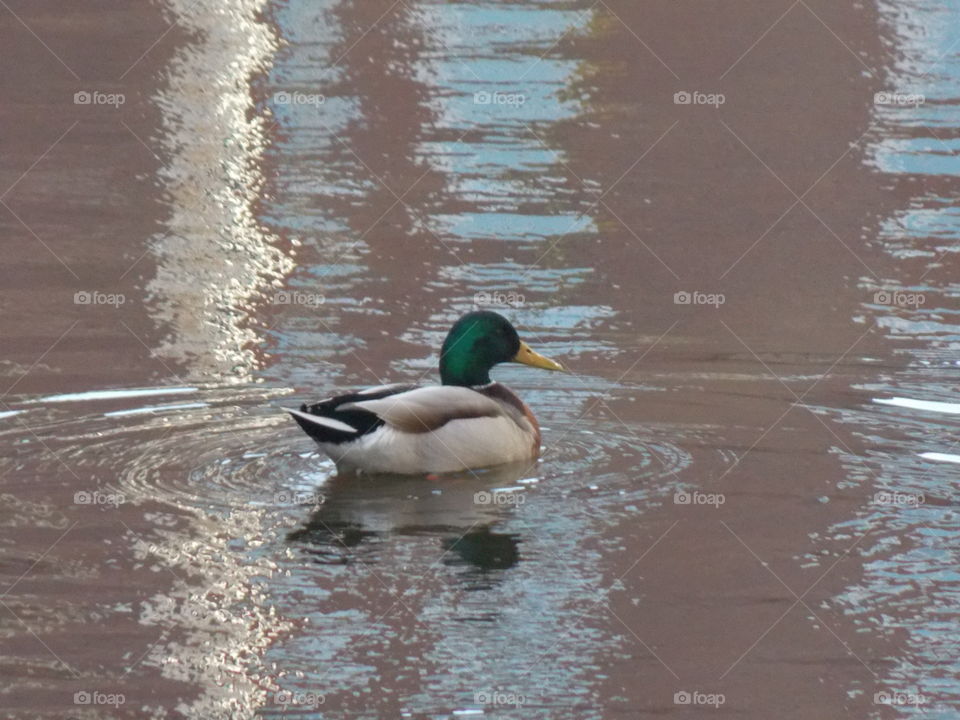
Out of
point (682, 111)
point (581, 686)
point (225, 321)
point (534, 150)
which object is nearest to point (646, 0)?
point (682, 111)

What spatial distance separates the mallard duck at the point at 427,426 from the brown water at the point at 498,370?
0.14m

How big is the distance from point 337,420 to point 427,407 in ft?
1.56

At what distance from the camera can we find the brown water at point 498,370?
667 cm

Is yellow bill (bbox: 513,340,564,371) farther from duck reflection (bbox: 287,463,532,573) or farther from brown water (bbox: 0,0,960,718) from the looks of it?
duck reflection (bbox: 287,463,532,573)

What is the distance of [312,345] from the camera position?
1066 cm

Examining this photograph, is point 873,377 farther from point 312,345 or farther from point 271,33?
point 271,33

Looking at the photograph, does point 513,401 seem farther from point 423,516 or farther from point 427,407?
point 423,516

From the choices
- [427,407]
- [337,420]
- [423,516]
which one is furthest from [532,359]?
[423,516]

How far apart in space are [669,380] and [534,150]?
5112mm

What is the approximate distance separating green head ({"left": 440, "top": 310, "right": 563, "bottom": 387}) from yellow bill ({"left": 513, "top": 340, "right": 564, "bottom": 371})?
0.29 feet

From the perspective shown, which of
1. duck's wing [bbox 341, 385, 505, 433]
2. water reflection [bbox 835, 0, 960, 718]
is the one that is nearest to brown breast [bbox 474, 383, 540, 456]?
duck's wing [bbox 341, 385, 505, 433]

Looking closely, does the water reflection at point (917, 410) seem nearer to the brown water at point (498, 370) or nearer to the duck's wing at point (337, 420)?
the brown water at point (498, 370)

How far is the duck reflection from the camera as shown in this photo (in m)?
7.62

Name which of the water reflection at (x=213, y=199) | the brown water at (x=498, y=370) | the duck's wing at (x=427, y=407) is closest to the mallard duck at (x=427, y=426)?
the duck's wing at (x=427, y=407)
